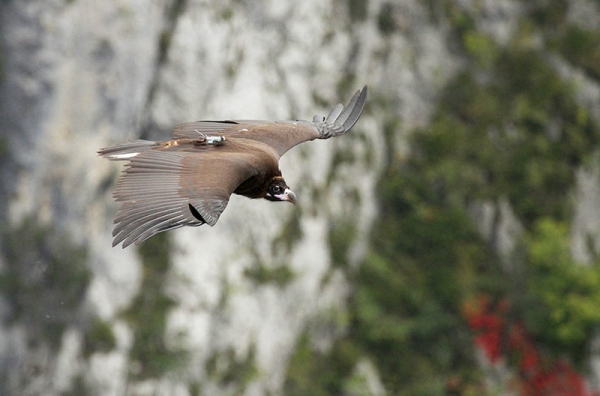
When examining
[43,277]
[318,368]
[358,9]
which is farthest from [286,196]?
[358,9]

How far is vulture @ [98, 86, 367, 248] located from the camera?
6422 millimetres

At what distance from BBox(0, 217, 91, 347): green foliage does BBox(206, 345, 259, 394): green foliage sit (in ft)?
9.66

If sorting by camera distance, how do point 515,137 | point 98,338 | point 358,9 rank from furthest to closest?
point 515,137, point 358,9, point 98,338

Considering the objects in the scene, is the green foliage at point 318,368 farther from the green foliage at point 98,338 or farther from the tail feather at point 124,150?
the tail feather at point 124,150

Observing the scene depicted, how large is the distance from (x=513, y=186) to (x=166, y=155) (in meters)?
15.0

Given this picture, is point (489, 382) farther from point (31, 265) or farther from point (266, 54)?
point (31, 265)

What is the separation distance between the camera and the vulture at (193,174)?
21.1ft

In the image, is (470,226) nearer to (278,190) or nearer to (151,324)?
(151,324)

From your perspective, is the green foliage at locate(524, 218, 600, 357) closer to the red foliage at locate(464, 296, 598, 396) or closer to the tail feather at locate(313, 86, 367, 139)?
the red foliage at locate(464, 296, 598, 396)

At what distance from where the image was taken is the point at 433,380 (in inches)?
754

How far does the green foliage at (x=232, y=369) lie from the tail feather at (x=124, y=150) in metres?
9.70

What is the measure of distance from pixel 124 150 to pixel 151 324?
356 inches

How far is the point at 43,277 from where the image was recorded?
15.5 meters

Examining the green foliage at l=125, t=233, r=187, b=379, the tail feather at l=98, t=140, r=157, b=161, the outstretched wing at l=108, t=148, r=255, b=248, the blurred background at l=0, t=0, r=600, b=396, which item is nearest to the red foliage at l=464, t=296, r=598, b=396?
the blurred background at l=0, t=0, r=600, b=396
